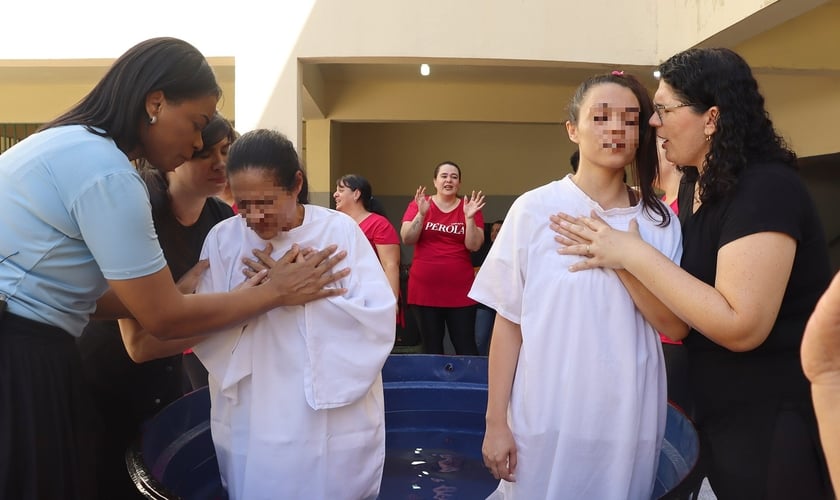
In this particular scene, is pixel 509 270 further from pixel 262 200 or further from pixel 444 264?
pixel 444 264

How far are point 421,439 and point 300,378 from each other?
1882 millimetres

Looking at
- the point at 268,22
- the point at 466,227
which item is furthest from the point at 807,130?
the point at 268,22

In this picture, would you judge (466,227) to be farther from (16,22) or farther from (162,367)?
(16,22)

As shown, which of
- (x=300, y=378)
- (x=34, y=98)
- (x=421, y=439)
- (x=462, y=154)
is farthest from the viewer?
(x=462, y=154)

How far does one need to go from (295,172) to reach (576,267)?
783 mm

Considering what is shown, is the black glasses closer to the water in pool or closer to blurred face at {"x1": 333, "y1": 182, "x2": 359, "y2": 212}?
the water in pool

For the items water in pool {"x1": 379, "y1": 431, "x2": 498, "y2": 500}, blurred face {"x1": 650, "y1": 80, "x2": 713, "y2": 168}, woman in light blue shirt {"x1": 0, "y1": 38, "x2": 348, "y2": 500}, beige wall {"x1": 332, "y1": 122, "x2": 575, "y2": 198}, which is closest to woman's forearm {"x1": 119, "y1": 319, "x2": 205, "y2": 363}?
woman in light blue shirt {"x1": 0, "y1": 38, "x2": 348, "y2": 500}

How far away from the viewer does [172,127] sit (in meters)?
1.62

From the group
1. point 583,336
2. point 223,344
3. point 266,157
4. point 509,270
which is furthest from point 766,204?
point 223,344

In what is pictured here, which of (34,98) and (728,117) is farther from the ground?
(34,98)

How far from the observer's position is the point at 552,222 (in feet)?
5.71

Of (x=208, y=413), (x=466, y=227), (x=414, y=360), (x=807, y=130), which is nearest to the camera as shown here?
(x=208, y=413)

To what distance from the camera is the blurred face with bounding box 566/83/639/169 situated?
67.4 inches

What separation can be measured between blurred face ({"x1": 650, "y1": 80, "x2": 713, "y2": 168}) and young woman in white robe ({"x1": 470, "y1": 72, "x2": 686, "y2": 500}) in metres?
0.04
